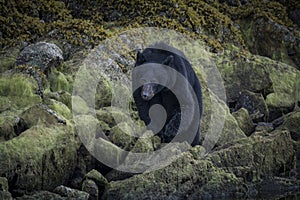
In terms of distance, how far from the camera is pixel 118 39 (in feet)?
56.5

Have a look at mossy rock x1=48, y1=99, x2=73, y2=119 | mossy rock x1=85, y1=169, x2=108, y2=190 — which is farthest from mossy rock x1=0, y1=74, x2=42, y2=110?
mossy rock x1=85, y1=169, x2=108, y2=190

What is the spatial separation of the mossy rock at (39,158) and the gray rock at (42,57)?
3.94m

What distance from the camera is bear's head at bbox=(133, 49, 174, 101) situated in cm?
1117

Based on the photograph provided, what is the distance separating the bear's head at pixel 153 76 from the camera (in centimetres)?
1117

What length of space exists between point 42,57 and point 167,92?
13.2 feet

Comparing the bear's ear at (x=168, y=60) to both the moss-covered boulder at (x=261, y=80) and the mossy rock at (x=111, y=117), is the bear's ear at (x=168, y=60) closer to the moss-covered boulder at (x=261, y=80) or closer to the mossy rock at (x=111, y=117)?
the mossy rock at (x=111, y=117)

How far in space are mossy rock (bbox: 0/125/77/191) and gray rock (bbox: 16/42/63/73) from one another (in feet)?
12.9

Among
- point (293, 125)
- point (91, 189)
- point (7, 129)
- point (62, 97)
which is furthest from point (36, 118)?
point (293, 125)

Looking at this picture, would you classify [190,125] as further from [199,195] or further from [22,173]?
[22,173]

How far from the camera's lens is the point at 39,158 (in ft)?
31.8

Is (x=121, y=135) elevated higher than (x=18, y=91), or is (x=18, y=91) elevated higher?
(x=121, y=135)

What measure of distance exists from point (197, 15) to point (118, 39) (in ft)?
13.2

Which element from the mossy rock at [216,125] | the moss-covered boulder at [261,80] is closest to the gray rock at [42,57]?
the mossy rock at [216,125]

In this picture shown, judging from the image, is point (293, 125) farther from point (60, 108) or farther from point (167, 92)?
point (60, 108)
